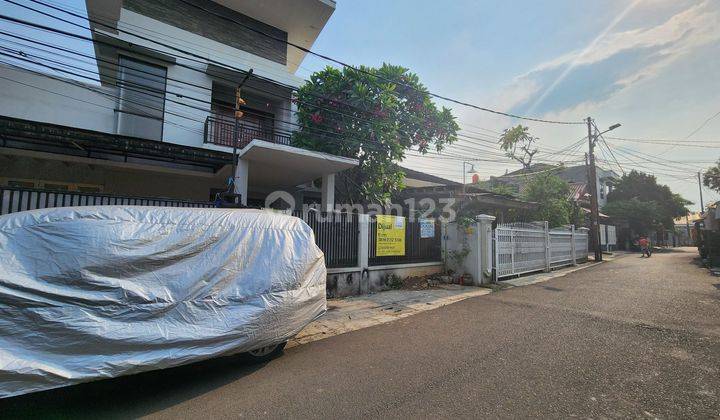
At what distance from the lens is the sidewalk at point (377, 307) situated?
4.89 m

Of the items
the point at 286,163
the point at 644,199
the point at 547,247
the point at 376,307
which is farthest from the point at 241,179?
the point at 644,199

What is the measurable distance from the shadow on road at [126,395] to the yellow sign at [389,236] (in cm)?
498

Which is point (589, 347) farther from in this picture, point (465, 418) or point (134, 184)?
point (134, 184)

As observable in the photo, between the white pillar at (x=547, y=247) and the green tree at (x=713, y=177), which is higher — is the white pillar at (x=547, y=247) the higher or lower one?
the lower one

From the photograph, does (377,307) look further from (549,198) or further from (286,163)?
(549,198)

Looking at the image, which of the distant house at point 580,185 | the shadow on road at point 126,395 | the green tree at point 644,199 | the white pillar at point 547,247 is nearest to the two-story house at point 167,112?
the shadow on road at point 126,395

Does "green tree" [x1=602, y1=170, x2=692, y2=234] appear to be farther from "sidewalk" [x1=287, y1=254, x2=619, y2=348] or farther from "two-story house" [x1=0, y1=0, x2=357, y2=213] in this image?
"two-story house" [x1=0, y1=0, x2=357, y2=213]

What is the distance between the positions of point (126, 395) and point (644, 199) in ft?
133

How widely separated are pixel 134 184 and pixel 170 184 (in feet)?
2.96

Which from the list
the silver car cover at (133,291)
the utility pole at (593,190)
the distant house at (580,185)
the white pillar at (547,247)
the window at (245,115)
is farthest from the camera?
the distant house at (580,185)

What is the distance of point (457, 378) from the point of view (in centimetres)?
315

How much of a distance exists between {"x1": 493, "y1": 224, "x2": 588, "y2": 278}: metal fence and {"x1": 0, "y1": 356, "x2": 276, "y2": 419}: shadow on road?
773 cm

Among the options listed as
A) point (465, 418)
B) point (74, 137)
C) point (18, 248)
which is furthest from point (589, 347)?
point (74, 137)

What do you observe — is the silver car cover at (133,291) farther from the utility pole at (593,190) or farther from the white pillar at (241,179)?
the utility pole at (593,190)
